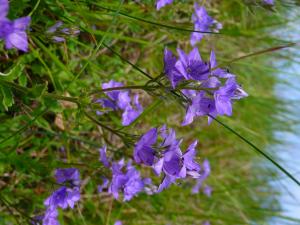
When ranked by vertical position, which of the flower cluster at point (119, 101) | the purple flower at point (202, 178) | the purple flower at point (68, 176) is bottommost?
the purple flower at point (202, 178)

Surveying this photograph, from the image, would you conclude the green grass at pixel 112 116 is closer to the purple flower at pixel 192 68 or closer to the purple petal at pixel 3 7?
the purple flower at pixel 192 68

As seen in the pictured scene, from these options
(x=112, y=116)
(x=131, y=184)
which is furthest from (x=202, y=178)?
(x=131, y=184)

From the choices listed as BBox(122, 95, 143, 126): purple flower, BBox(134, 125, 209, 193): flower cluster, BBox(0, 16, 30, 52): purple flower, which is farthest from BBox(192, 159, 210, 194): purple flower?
BBox(0, 16, 30, 52): purple flower

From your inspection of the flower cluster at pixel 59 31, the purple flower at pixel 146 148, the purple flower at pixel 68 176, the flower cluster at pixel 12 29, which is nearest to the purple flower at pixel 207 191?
the purple flower at pixel 68 176

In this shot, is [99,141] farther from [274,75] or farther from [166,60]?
[274,75]

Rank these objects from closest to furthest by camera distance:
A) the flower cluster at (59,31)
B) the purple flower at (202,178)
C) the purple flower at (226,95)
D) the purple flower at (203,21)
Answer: the purple flower at (226,95), the flower cluster at (59,31), the purple flower at (203,21), the purple flower at (202,178)

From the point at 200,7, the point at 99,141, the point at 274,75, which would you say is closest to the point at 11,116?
the point at 99,141

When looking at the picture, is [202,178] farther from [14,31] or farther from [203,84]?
[14,31]
